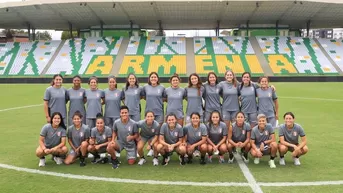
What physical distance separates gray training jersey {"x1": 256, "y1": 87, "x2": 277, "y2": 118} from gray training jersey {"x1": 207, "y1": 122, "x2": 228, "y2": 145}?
4.48 ft

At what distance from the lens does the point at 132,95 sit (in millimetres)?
7090

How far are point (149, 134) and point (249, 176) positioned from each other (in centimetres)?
197

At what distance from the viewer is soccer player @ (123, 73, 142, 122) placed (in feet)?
23.2

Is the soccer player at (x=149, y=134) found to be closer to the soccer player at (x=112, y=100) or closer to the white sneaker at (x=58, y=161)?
the soccer player at (x=112, y=100)

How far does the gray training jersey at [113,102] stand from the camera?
23.0ft

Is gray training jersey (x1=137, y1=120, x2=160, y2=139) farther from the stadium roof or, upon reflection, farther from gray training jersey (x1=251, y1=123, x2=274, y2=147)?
the stadium roof

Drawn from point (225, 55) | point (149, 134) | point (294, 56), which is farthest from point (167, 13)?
point (149, 134)

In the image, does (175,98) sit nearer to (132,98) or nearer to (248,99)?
(132,98)

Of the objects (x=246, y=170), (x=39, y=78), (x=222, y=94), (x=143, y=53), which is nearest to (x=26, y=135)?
(x=222, y=94)

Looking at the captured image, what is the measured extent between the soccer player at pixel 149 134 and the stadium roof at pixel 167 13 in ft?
77.4

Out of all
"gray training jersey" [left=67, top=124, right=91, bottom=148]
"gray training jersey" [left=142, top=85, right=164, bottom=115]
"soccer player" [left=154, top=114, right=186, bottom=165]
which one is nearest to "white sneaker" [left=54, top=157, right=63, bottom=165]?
"gray training jersey" [left=67, top=124, right=91, bottom=148]

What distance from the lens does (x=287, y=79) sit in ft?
90.7

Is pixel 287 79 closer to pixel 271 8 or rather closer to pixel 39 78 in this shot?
pixel 271 8

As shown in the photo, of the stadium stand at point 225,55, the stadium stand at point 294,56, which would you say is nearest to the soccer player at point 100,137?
the stadium stand at point 225,55
